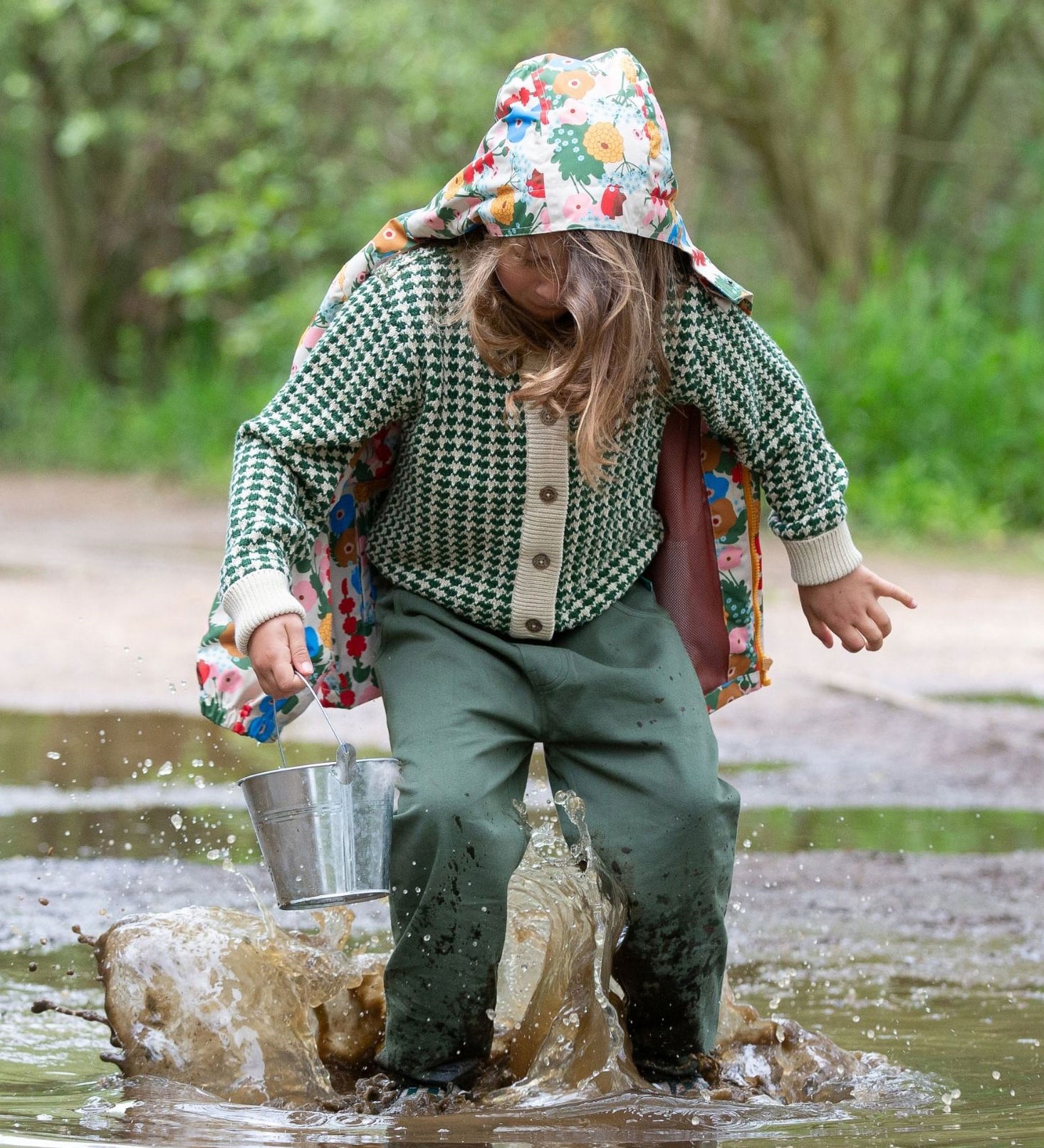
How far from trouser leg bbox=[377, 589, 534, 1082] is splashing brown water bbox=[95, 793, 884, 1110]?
0.34 feet

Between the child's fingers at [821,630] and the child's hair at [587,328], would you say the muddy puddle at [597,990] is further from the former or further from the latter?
the child's hair at [587,328]

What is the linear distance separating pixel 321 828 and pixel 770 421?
0.94 m

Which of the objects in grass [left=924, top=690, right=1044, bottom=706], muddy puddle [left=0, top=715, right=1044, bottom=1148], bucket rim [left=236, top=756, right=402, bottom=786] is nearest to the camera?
bucket rim [left=236, top=756, right=402, bottom=786]

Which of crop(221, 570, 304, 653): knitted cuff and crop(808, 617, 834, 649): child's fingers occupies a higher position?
crop(221, 570, 304, 653): knitted cuff

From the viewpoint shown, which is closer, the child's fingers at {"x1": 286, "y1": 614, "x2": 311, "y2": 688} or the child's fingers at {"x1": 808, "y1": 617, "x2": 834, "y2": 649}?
the child's fingers at {"x1": 286, "y1": 614, "x2": 311, "y2": 688}

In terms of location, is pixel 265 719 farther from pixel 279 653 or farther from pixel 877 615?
pixel 877 615

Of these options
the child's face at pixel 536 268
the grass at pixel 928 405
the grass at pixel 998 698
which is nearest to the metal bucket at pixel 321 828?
the child's face at pixel 536 268

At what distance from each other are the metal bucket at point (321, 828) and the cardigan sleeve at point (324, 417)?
0.92ft

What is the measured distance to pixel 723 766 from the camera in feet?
17.8

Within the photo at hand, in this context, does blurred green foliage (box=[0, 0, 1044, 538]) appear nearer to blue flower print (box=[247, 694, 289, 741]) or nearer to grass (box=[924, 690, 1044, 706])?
grass (box=[924, 690, 1044, 706])

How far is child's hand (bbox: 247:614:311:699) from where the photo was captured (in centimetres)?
246

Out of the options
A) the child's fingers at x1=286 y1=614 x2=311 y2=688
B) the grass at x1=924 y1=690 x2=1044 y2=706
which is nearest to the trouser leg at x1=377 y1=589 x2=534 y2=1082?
the child's fingers at x1=286 y1=614 x2=311 y2=688

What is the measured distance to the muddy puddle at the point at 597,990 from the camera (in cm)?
254

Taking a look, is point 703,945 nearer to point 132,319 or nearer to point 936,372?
point 936,372
